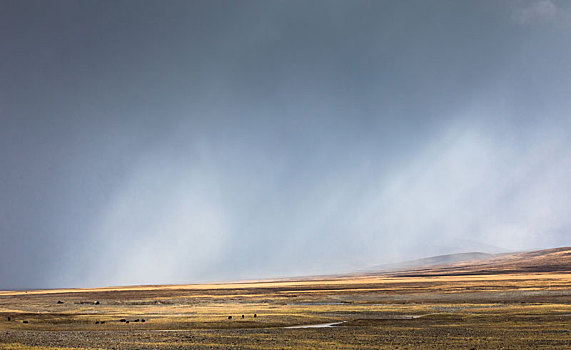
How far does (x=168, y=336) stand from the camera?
1447 inches

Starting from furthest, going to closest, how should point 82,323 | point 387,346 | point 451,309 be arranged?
point 451,309 < point 82,323 < point 387,346

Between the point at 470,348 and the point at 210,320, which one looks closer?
the point at 470,348

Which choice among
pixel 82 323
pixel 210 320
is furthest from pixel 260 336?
pixel 82 323

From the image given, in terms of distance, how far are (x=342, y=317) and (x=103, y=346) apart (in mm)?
25200

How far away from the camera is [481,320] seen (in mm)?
41969

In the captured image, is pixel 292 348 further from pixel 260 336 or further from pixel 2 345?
pixel 2 345

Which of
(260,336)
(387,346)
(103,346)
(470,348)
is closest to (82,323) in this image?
(103,346)

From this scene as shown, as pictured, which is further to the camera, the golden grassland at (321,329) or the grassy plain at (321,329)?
the golden grassland at (321,329)

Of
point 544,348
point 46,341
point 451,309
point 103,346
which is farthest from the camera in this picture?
point 451,309

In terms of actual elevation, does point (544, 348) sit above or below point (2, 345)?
below

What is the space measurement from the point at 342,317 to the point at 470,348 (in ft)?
71.1

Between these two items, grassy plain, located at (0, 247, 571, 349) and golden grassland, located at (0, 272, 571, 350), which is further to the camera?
golden grassland, located at (0, 272, 571, 350)

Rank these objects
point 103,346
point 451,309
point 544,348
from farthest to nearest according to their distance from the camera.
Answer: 1. point 451,309
2. point 103,346
3. point 544,348

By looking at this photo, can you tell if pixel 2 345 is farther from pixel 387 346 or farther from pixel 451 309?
pixel 451 309
